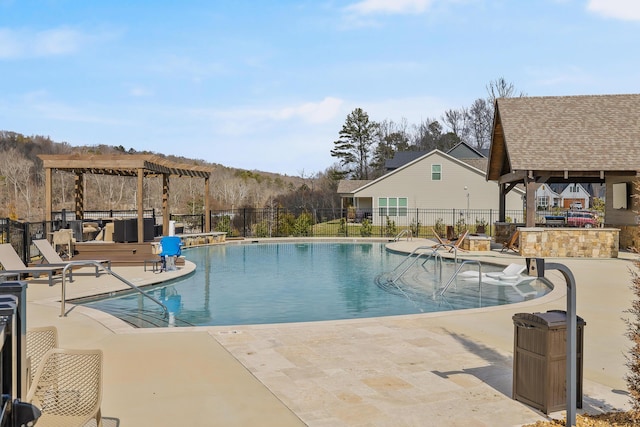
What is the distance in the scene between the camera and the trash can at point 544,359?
427 centimetres

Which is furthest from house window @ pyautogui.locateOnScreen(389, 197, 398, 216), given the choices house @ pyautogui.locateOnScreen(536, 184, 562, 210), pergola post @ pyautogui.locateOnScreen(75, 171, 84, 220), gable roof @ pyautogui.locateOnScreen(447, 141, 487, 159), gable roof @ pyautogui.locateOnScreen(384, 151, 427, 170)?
house @ pyautogui.locateOnScreen(536, 184, 562, 210)

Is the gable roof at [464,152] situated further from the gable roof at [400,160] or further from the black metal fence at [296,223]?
the black metal fence at [296,223]

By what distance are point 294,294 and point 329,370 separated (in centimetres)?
640

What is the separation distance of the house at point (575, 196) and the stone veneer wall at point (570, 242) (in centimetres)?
5590

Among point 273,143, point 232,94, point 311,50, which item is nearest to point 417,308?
point 311,50

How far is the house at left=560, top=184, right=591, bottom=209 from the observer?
234ft

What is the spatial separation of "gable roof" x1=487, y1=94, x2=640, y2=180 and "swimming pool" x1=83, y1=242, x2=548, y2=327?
5.47 meters

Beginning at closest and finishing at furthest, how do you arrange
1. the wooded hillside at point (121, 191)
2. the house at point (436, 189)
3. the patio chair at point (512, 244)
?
the patio chair at point (512, 244) → the house at point (436, 189) → the wooded hillside at point (121, 191)

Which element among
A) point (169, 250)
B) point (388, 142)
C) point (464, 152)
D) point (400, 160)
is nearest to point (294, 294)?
point (169, 250)

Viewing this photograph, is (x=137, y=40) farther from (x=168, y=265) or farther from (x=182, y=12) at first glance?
(x=168, y=265)

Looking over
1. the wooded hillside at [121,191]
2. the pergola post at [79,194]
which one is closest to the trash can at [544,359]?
the pergola post at [79,194]

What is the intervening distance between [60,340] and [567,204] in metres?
74.3

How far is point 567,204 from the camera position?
71.3 m

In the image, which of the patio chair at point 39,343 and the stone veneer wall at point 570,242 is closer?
the patio chair at point 39,343
